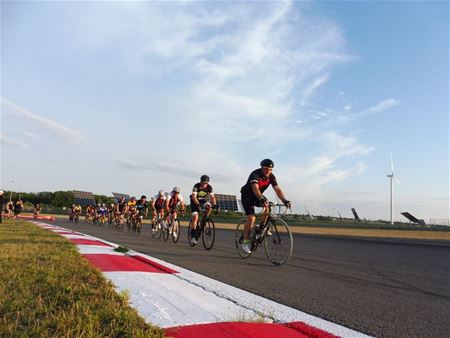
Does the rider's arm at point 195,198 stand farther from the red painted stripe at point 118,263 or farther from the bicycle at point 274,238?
the red painted stripe at point 118,263

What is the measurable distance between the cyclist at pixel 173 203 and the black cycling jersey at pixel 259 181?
6101mm

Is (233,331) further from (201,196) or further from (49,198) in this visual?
(49,198)

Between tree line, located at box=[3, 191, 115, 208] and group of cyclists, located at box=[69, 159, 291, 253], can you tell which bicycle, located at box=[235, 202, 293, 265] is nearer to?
group of cyclists, located at box=[69, 159, 291, 253]

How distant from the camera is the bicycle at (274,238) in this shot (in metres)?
7.85

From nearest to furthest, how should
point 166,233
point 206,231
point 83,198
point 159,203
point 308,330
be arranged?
point 308,330 → point 206,231 → point 166,233 → point 159,203 → point 83,198

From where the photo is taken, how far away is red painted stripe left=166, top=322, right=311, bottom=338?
2.94m

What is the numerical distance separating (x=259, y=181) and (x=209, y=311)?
184 inches

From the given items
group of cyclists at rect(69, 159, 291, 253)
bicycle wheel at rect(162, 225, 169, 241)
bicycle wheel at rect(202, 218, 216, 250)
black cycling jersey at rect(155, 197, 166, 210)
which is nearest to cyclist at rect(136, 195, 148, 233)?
group of cyclists at rect(69, 159, 291, 253)

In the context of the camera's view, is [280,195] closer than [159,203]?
Yes

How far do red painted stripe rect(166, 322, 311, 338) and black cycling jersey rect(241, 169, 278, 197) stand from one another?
4937 mm

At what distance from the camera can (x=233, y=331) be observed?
3020mm

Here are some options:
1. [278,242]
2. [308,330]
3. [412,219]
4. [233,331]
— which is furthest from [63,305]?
[412,219]

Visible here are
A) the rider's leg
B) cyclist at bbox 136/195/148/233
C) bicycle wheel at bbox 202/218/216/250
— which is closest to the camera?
the rider's leg

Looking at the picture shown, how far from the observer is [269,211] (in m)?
8.16
